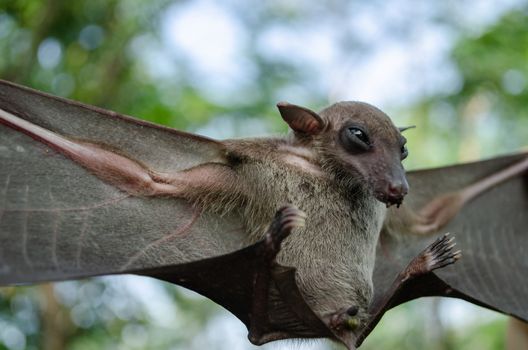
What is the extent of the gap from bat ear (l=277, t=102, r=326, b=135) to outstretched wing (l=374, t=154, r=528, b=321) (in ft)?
2.94

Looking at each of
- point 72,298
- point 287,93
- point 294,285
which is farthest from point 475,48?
point 294,285

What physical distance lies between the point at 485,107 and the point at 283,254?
1203cm

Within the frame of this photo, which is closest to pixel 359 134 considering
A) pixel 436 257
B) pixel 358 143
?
pixel 358 143

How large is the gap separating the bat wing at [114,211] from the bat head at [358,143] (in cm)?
59

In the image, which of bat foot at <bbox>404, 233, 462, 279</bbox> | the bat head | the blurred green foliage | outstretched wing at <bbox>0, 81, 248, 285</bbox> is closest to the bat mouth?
the bat head

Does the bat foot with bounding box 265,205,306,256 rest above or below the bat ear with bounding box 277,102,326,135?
below

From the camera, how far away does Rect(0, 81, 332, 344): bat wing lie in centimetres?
368

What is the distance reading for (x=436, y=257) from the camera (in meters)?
3.88

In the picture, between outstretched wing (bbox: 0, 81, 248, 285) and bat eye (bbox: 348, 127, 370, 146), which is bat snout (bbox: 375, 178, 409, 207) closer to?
bat eye (bbox: 348, 127, 370, 146)

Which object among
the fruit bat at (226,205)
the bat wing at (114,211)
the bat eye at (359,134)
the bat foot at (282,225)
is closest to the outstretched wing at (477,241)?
the fruit bat at (226,205)

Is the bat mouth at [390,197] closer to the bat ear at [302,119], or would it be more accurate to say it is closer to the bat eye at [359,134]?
the bat eye at [359,134]

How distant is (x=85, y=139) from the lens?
4074mm

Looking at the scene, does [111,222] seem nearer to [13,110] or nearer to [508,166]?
[13,110]

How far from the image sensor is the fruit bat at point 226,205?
374 cm
